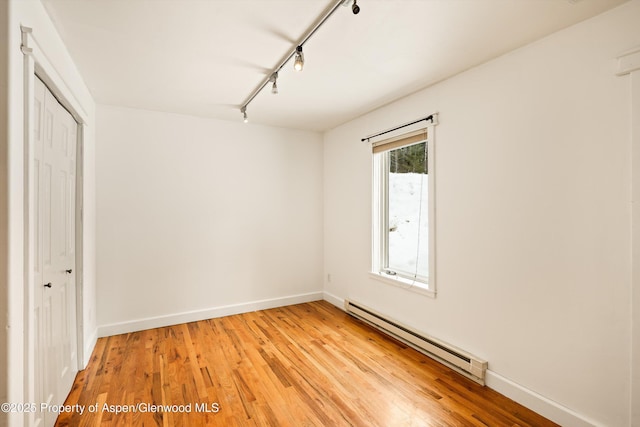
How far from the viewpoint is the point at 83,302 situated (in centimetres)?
271

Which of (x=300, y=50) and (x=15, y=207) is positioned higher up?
(x=300, y=50)

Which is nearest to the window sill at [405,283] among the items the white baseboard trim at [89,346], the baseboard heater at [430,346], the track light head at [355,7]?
the baseboard heater at [430,346]

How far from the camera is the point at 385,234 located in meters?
3.80

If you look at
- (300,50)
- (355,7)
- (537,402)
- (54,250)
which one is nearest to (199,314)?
(54,250)

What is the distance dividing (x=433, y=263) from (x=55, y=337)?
3006 millimetres

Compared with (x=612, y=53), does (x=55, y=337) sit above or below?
below

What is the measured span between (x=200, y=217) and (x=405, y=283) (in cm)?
261

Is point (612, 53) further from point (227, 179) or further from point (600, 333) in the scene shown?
point (227, 179)

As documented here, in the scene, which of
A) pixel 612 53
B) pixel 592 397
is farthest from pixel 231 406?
pixel 612 53

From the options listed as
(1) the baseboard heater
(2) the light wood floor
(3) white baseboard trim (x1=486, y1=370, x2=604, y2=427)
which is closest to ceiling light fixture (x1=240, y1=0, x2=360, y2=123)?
(2) the light wood floor

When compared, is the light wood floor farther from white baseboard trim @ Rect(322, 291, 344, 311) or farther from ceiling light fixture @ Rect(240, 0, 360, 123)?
ceiling light fixture @ Rect(240, 0, 360, 123)

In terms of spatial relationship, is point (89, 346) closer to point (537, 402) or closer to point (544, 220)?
point (537, 402)

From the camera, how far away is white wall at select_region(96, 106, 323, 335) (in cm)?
347

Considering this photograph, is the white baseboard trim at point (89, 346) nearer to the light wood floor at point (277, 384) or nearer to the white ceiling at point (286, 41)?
the light wood floor at point (277, 384)
